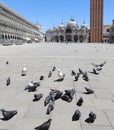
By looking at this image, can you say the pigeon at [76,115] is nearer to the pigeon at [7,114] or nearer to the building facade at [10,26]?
the pigeon at [7,114]

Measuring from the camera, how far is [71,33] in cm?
17300

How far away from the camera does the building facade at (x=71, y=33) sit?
170375 mm

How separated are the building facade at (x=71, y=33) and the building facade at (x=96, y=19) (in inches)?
1584

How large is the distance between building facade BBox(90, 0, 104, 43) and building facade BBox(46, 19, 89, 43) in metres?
40.2

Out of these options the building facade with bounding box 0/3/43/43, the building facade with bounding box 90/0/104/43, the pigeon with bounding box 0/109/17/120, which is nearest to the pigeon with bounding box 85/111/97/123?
the pigeon with bounding box 0/109/17/120

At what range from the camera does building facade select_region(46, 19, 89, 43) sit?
170 meters

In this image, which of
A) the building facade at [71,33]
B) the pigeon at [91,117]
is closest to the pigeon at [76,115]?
the pigeon at [91,117]

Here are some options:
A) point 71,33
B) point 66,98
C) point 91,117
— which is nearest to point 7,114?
point 91,117

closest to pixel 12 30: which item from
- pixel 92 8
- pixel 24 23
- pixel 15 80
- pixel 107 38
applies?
pixel 24 23

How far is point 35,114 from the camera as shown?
19.3ft

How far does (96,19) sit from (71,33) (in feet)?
161

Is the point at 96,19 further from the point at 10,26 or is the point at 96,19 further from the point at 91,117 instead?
the point at 91,117

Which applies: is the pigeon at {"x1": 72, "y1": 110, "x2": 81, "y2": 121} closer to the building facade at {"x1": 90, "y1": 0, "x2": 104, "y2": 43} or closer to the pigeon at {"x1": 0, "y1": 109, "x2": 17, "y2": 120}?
the pigeon at {"x1": 0, "y1": 109, "x2": 17, "y2": 120}

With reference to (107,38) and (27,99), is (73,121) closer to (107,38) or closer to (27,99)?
(27,99)
